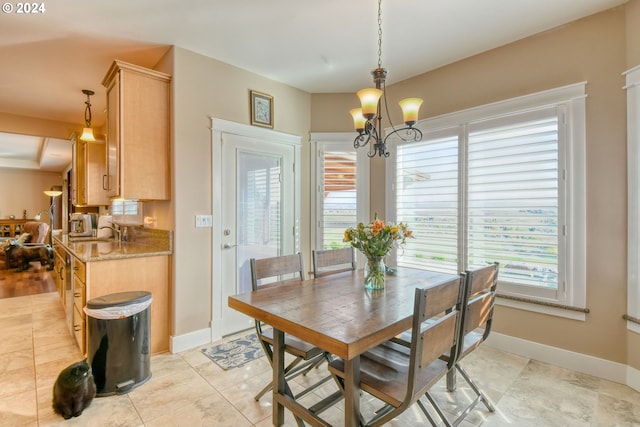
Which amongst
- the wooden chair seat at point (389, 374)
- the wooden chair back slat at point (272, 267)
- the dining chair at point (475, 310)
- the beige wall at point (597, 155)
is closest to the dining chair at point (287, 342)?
the wooden chair back slat at point (272, 267)

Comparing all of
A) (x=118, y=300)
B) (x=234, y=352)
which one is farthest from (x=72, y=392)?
(x=234, y=352)

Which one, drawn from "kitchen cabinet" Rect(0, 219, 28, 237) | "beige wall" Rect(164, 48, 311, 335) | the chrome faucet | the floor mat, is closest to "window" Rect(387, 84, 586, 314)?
the floor mat

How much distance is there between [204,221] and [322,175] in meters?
1.57

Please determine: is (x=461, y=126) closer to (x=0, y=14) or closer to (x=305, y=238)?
(x=305, y=238)

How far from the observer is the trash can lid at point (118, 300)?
86.2 inches

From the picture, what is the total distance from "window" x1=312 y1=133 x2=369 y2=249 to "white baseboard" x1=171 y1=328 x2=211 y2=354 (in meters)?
1.58

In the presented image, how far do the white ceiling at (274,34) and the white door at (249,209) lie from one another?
875 mm

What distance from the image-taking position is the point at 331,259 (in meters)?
2.63

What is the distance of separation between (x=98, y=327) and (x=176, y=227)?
982 mm

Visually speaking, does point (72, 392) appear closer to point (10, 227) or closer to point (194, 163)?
point (194, 163)

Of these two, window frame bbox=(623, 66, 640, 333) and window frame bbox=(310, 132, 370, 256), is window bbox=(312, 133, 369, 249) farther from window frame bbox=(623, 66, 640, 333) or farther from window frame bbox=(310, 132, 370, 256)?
window frame bbox=(623, 66, 640, 333)

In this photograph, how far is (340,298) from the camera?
6.01 ft

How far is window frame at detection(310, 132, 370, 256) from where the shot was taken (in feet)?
12.8

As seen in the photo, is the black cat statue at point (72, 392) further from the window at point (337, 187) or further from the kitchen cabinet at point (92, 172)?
the kitchen cabinet at point (92, 172)
